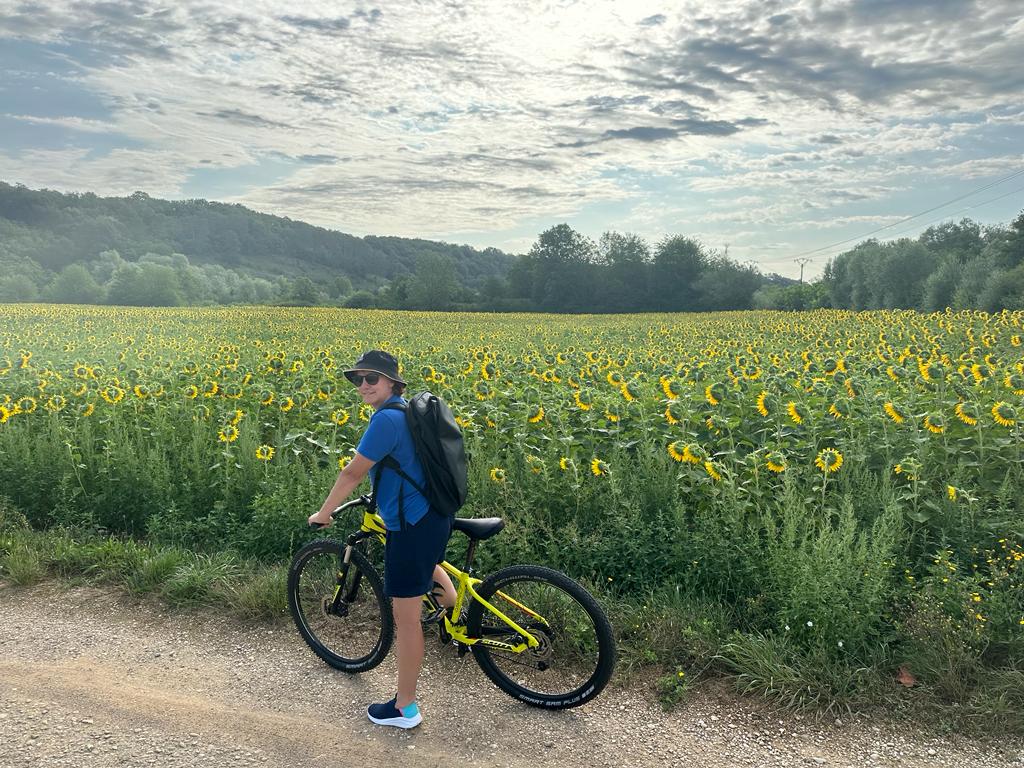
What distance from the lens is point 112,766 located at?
12.0 ft

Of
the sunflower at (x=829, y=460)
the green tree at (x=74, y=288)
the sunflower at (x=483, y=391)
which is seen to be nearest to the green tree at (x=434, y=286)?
the green tree at (x=74, y=288)

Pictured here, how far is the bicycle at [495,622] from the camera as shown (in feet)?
13.4

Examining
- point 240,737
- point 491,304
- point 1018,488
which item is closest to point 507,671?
point 240,737

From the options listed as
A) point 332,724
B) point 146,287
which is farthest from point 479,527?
point 146,287

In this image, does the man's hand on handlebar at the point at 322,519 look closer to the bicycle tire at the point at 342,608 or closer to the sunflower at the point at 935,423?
the bicycle tire at the point at 342,608

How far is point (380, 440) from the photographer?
3768 mm

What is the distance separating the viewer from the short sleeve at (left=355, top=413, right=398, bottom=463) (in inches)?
148

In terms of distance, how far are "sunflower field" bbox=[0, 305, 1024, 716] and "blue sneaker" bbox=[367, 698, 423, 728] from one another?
1514 mm

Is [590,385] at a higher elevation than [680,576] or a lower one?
higher

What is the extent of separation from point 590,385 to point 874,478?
4.46m

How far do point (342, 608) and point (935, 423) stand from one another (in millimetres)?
5407

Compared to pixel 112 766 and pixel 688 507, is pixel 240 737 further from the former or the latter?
pixel 688 507

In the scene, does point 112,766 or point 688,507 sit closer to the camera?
point 112,766

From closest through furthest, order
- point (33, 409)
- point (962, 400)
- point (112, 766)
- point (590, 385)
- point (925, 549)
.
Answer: point (112, 766) < point (925, 549) < point (962, 400) < point (33, 409) < point (590, 385)
